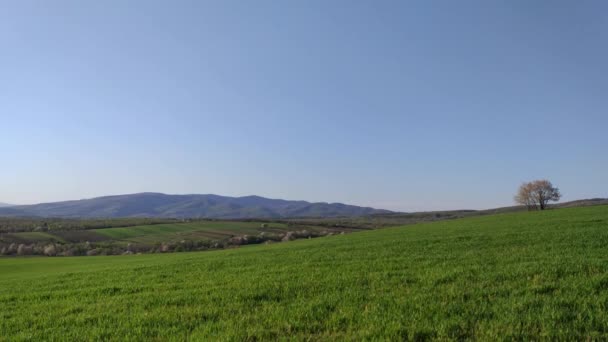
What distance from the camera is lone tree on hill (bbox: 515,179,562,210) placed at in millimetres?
101812

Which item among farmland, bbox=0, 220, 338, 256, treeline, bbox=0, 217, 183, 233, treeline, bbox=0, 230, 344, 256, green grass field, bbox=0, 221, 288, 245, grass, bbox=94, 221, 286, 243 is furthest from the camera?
treeline, bbox=0, 217, 183, 233

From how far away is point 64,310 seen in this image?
11.3 metres

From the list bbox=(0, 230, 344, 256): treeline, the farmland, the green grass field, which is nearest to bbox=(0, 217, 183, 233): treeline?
the green grass field

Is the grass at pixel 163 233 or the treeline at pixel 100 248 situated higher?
the grass at pixel 163 233

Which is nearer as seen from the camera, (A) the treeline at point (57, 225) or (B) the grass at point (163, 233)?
(B) the grass at point (163, 233)

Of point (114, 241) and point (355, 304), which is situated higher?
point (355, 304)

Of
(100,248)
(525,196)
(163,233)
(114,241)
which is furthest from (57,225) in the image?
(525,196)

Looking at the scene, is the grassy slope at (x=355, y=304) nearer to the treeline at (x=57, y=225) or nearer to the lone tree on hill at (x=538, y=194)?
the lone tree on hill at (x=538, y=194)

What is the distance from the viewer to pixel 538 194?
102m

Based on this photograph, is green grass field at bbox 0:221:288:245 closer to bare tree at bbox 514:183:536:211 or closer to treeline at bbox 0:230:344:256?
treeline at bbox 0:230:344:256

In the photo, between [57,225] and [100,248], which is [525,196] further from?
[57,225]

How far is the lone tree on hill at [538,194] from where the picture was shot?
4008 inches

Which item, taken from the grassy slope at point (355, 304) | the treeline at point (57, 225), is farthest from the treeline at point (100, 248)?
the grassy slope at point (355, 304)

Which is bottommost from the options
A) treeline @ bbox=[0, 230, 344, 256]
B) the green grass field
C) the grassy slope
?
treeline @ bbox=[0, 230, 344, 256]
